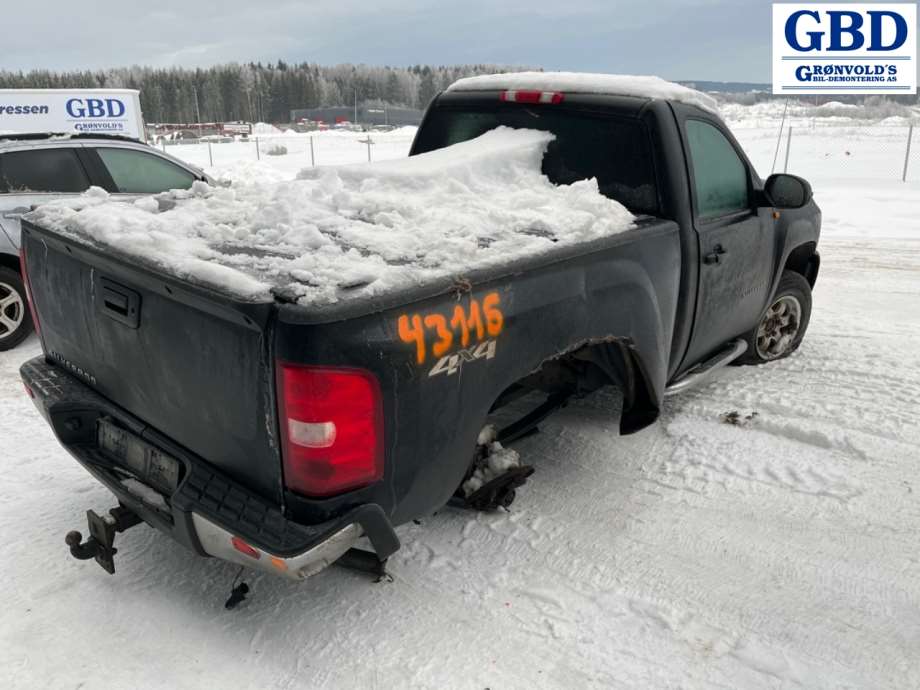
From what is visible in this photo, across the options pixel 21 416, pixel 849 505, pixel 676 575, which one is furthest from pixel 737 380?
pixel 21 416

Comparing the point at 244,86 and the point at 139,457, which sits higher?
the point at 244,86

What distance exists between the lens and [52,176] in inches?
245

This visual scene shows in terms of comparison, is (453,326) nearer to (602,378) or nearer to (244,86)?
(602,378)

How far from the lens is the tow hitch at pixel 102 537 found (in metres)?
2.76

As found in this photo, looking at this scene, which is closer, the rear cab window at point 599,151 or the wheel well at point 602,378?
the wheel well at point 602,378

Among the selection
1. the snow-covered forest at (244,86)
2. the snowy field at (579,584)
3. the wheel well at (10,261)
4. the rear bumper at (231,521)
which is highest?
the snow-covered forest at (244,86)

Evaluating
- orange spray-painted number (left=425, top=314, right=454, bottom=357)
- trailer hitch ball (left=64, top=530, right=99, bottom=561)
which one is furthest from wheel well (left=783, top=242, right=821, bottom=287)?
trailer hitch ball (left=64, top=530, right=99, bottom=561)

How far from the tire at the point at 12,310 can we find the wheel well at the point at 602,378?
4.49m

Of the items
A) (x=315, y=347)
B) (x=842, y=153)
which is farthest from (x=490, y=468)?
(x=842, y=153)

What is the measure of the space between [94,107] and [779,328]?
14.7m

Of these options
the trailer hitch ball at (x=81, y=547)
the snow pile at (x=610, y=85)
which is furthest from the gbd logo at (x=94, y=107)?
the trailer hitch ball at (x=81, y=547)

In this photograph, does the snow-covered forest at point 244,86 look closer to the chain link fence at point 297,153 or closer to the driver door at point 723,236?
the chain link fence at point 297,153

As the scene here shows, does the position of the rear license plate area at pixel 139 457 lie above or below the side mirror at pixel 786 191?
below

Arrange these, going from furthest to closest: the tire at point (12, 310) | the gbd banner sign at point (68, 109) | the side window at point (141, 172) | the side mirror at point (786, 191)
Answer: the gbd banner sign at point (68, 109) < the side window at point (141, 172) < the tire at point (12, 310) < the side mirror at point (786, 191)
